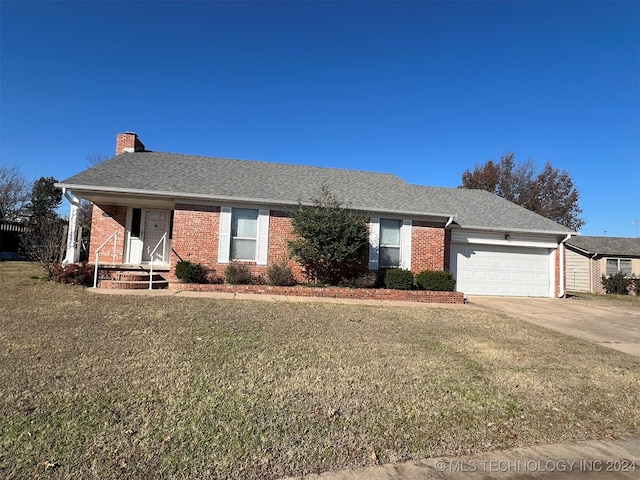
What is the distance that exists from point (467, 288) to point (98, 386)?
13.6 meters

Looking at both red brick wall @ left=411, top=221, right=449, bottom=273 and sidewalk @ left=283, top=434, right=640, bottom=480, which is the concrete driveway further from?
sidewalk @ left=283, top=434, right=640, bottom=480

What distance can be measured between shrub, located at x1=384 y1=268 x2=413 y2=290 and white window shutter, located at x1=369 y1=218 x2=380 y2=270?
2.98ft

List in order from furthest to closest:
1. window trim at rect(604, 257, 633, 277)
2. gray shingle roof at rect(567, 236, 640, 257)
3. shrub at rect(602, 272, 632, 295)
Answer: gray shingle roof at rect(567, 236, 640, 257), window trim at rect(604, 257, 633, 277), shrub at rect(602, 272, 632, 295)

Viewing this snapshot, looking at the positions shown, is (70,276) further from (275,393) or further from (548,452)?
(548,452)

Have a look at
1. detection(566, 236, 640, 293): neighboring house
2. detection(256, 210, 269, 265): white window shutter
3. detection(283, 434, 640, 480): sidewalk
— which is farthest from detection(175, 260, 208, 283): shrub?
detection(566, 236, 640, 293): neighboring house

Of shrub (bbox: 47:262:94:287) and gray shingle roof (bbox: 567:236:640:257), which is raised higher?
gray shingle roof (bbox: 567:236:640:257)

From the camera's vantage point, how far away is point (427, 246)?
13594 millimetres

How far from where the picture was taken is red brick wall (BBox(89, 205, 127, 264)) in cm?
1356

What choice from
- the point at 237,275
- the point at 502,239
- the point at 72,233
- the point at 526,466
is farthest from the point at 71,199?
the point at 502,239

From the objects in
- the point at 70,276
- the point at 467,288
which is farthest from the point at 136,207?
the point at 467,288

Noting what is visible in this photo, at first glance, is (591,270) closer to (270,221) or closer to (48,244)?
(270,221)

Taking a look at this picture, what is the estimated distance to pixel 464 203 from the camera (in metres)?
17.1

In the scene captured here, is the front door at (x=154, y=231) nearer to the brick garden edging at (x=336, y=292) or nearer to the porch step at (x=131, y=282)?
the porch step at (x=131, y=282)

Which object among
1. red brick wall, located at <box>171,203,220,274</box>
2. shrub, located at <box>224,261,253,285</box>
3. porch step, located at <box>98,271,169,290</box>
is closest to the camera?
porch step, located at <box>98,271,169,290</box>
